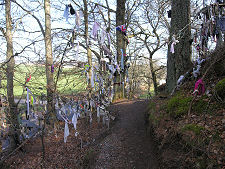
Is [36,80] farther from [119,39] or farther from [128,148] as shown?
[119,39]

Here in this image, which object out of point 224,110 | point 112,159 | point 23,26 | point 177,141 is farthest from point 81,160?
point 23,26

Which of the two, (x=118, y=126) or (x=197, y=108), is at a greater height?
(x=197, y=108)

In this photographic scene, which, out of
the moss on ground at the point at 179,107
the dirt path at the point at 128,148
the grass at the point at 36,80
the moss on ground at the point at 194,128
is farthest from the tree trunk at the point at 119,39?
the moss on ground at the point at 194,128

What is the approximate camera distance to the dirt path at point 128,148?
3570mm

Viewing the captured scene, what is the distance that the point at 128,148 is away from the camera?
13.9ft

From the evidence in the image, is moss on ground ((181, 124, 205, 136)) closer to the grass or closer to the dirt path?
the dirt path

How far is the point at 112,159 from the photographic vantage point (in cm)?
399

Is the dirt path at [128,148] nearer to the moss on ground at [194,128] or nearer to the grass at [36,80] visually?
the moss on ground at [194,128]

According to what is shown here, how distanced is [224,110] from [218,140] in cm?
85

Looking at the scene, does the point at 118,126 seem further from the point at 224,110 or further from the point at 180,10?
the point at 180,10

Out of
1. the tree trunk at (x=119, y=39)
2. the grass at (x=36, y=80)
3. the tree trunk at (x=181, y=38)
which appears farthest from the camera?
the tree trunk at (x=119, y=39)

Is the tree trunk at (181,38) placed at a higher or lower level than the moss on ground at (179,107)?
higher

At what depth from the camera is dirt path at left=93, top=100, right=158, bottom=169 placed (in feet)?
11.7

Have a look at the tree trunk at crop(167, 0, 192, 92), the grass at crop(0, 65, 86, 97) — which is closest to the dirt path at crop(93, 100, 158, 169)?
the grass at crop(0, 65, 86, 97)
